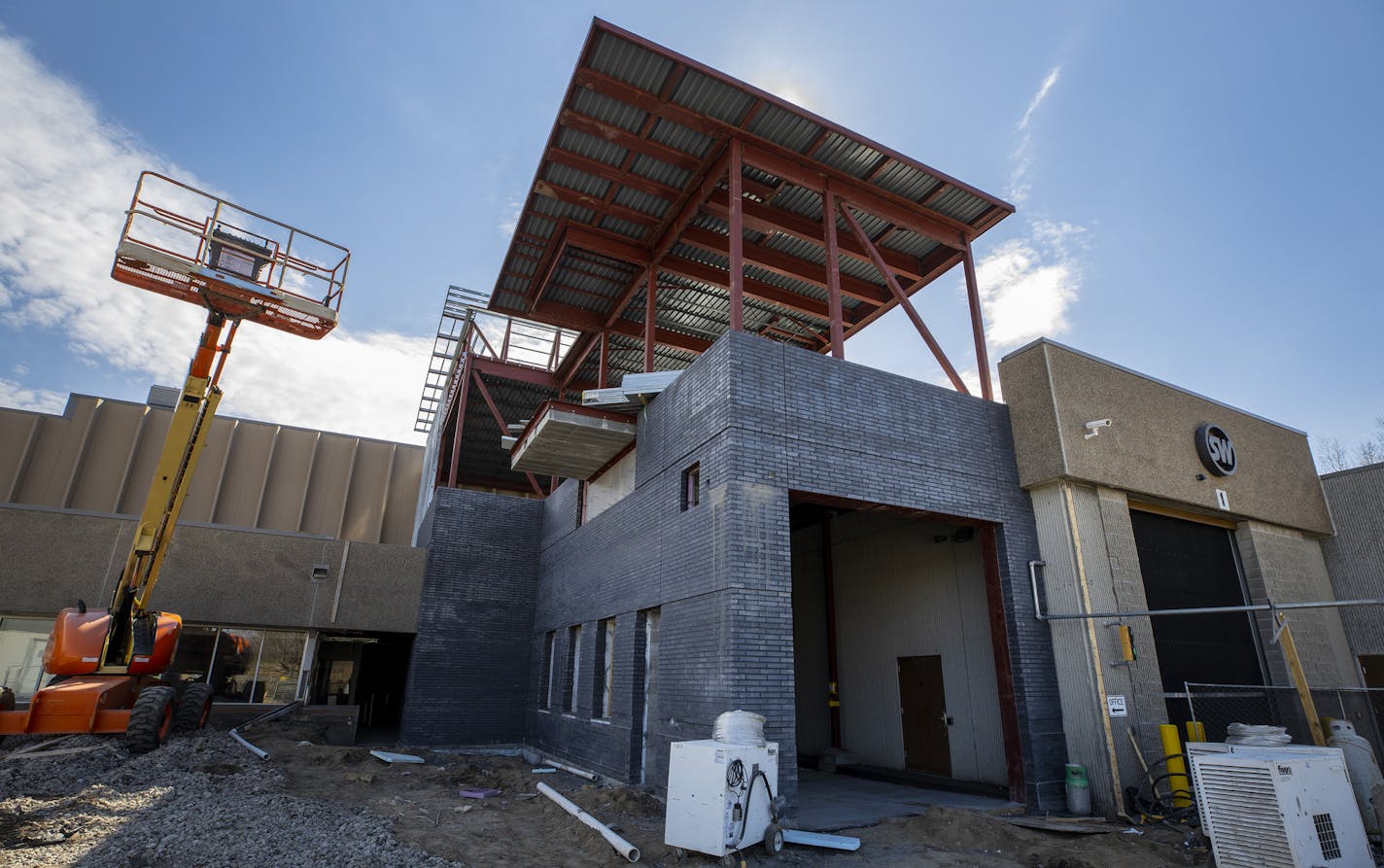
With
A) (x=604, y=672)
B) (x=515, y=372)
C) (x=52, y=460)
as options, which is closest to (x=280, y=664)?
(x=604, y=672)

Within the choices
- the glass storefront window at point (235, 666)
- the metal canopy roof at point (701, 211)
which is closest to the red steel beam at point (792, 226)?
the metal canopy roof at point (701, 211)

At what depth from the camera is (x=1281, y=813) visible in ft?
20.2

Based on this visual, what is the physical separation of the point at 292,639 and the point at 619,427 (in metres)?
10.3

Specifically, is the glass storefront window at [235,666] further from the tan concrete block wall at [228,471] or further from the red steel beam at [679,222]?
the red steel beam at [679,222]

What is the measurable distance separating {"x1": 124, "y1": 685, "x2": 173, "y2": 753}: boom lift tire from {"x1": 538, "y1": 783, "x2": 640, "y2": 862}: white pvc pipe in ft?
20.2

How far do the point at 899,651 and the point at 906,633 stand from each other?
0.40 meters

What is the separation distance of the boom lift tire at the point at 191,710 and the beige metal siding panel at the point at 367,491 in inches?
499

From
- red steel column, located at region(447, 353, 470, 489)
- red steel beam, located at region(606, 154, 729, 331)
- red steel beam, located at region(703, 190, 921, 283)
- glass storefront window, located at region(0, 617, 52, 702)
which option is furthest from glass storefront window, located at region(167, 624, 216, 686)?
red steel beam, located at region(703, 190, 921, 283)

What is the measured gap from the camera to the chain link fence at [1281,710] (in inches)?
448

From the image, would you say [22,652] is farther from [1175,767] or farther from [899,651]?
[1175,767]

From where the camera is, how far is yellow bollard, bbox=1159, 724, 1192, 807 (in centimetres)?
918

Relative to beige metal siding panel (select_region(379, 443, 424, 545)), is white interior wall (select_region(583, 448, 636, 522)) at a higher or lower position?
lower

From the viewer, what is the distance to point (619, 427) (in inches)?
499

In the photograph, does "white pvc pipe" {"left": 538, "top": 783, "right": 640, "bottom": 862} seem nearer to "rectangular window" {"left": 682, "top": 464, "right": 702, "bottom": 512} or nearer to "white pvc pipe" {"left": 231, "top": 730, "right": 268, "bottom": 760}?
"rectangular window" {"left": 682, "top": 464, "right": 702, "bottom": 512}
